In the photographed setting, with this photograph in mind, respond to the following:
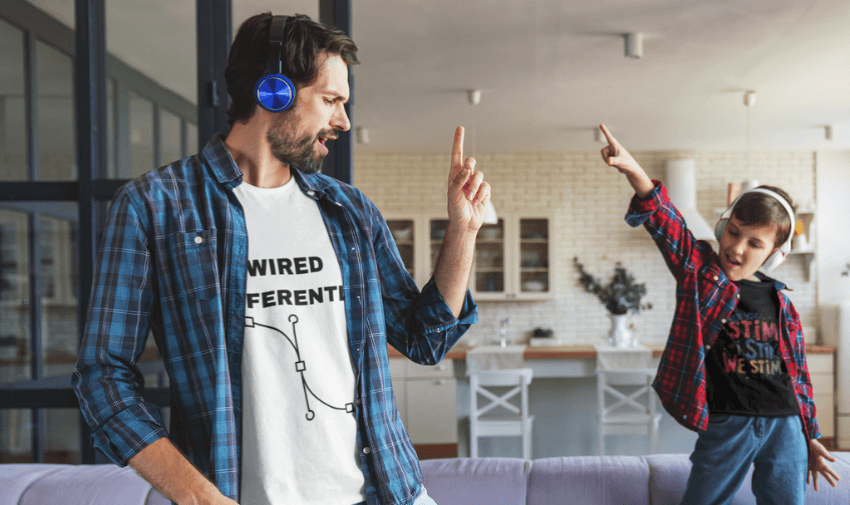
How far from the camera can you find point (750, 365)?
1445 mm

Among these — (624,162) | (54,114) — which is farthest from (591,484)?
(54,114)

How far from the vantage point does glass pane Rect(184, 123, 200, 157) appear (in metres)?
1.65

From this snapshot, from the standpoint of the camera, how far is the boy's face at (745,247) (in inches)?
56.8

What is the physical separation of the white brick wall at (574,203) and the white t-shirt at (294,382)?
5580 millimetres

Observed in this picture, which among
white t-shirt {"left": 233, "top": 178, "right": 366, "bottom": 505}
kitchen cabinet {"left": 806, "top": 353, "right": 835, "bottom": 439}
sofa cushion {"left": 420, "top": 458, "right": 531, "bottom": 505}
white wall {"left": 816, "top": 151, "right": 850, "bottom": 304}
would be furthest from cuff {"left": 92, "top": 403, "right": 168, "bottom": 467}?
white wall {"left": 816, "top": 151, "right": 850, "bottom": 304}

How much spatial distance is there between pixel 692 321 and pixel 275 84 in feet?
3.64

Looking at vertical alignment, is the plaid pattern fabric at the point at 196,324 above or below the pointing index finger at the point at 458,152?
below

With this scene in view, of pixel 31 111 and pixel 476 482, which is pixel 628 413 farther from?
pixel 31 111

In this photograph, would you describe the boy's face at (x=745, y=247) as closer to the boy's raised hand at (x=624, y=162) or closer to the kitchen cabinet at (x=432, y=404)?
the boy's raised hand at (x=624, y=162)

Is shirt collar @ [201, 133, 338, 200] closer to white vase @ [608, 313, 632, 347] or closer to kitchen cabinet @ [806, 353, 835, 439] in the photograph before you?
white vase @ [608, 313, 632, 347]

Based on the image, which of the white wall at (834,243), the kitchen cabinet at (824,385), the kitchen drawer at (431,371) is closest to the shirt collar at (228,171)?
the kitchen drawer at (431,371)

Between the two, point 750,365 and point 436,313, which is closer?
point 436,313

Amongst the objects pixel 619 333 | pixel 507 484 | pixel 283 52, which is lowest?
pixel 619 333

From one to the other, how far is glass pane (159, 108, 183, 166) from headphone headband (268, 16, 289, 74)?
92 cm
